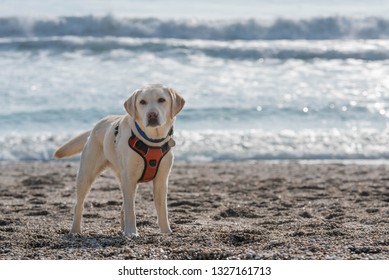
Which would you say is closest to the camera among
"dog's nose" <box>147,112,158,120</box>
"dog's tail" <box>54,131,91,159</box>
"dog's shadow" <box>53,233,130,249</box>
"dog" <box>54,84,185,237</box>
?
"dog's shadow" <box>53,233,130,249</box>

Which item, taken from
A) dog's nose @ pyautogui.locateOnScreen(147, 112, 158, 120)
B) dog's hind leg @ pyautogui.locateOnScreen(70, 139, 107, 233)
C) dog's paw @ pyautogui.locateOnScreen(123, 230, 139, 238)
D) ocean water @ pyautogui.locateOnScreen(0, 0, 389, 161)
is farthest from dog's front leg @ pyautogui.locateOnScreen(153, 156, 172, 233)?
ocean water @ pyautogui.locateOnScreen(0, 0, 389, 161)

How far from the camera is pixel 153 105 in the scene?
617cm

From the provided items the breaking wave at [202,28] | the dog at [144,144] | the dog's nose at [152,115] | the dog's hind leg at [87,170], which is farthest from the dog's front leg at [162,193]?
the breaking wave at [202,28]

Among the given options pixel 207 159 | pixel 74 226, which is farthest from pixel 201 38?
pixel 74 226

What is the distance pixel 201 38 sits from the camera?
23891 mm

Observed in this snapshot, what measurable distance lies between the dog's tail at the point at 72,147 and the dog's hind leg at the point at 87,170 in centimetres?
39

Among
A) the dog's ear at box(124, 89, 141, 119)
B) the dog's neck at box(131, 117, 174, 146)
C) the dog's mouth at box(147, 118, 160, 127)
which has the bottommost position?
the dog's neck at box(131, 117, 174, 146)

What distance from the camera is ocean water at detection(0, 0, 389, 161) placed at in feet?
43.7

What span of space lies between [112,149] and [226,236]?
107 cm

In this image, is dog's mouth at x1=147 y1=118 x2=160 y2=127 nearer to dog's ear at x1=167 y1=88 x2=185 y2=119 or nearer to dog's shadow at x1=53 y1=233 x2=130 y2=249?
dog's ear at x1=167 y1=88 x2=185 y2=119

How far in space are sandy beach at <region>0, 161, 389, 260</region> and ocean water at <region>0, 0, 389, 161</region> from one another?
4.06 feet

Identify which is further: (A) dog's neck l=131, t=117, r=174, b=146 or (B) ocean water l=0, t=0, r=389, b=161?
(B) ocean water l=0, t=0, r=389, b=161

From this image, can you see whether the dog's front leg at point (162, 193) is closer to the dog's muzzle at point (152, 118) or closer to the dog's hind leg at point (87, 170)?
the dog's muzzle at point (152, 118)

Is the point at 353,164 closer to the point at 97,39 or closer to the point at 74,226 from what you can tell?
the point at 74,226
